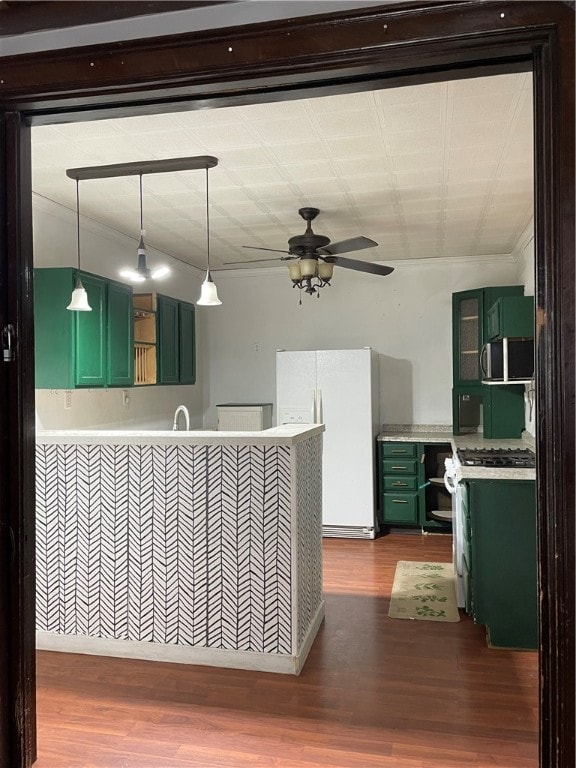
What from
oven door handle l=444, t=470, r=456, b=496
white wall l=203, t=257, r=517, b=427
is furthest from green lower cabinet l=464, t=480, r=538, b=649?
white wall l=203, t=257, r=517, b=427

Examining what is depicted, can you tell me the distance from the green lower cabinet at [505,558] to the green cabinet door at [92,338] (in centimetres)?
A: 230

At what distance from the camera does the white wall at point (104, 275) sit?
3789mm

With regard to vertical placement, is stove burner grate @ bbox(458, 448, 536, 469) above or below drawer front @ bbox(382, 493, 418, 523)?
above

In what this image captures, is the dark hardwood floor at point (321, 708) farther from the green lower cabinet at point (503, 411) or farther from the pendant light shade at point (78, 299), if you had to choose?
the green lower cabinet at point (503, 411)

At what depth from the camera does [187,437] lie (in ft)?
9.59

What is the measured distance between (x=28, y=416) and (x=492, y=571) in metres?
2.46

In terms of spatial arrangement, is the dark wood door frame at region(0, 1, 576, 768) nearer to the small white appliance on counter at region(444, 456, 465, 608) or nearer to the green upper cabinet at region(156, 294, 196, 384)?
the small white appliance on counter at region(444, 456, 465, 608)

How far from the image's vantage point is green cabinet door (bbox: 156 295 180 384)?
4.81 meters

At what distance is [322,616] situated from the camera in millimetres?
3465

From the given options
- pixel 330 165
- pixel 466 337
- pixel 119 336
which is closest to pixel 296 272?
pixel 330 165

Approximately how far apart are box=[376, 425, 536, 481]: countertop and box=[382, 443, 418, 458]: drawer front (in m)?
0.04

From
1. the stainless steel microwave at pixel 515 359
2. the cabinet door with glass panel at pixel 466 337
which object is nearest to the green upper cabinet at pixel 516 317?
the stainless steel microwave at pixel 515 359

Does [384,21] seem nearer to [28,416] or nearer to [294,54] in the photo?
[294,54]

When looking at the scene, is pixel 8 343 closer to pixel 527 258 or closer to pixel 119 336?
pixel 119 336
